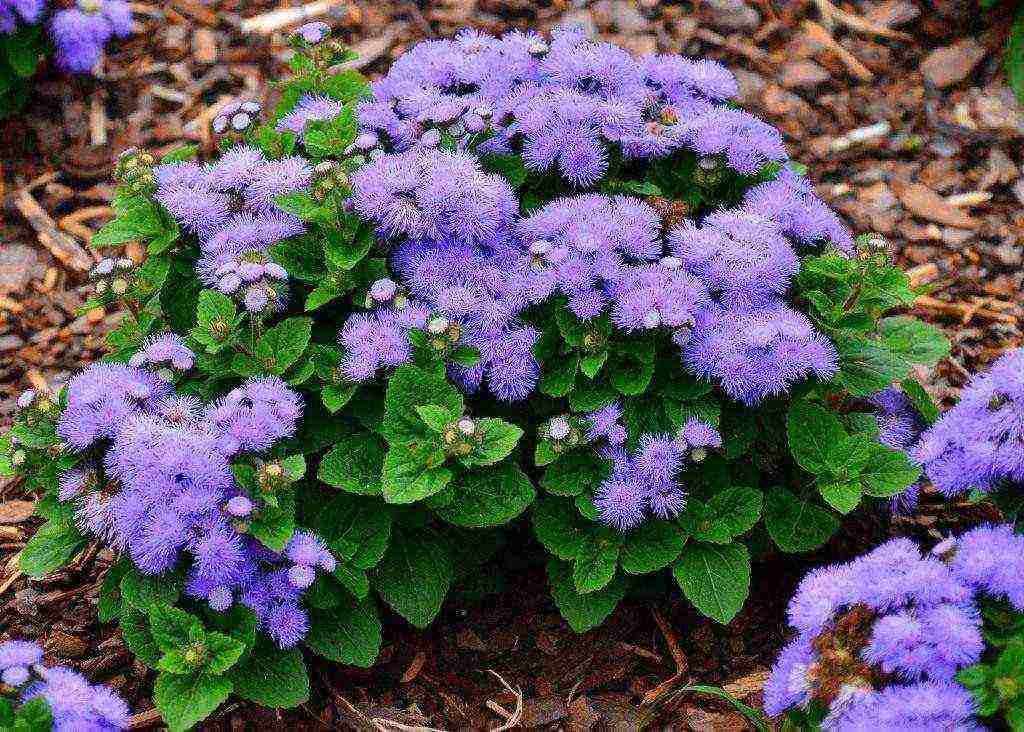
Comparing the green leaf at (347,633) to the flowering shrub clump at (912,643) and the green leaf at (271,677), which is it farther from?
the flowering shrub clump at (912,643)

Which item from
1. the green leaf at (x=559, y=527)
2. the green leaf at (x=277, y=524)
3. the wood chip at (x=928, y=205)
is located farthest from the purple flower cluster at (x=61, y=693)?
the wood chip at (x=928, y=205)

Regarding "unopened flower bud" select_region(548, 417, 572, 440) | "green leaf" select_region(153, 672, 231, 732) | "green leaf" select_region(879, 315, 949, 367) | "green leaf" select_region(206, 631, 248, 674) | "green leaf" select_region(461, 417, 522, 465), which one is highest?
"green leaf" select_region(461, 417, 522, 465)

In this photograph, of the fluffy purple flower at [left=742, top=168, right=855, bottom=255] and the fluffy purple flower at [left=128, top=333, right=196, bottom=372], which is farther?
the fluffy purple flower at [left=742, top=168, right=855, bottom=255]

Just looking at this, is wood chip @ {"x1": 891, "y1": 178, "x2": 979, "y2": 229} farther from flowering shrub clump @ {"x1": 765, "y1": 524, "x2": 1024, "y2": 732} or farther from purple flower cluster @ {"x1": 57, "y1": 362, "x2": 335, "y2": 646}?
purple flower cluster @ {"x1": 57, "y1": 362, "x2": 335, "y2": 646}

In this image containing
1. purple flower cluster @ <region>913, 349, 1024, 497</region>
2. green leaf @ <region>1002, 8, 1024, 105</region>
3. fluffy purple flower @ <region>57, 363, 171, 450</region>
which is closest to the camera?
purple flower cluster @ <region>913, 349, 1024, 497</region>

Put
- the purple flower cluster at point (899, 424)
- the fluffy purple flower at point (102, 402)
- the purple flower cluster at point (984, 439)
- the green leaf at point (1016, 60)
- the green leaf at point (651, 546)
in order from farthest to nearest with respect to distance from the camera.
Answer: the green leaf at point (1016, 60)
the purple flower cluster at point (899, 424)
the green leaf at point (651, 546)
the fluffy purple flower at point (102, 402)
the purple flower cluster at point (984, 439)

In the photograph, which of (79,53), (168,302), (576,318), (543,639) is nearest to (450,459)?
(576,318)

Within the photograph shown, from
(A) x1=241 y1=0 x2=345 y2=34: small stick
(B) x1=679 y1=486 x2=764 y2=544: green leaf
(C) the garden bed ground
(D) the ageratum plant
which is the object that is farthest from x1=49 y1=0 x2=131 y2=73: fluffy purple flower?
(B) x1=679 y1=486 x2=764 y2=544: green leaf

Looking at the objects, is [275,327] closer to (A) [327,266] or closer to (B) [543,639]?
(A) [327,266]

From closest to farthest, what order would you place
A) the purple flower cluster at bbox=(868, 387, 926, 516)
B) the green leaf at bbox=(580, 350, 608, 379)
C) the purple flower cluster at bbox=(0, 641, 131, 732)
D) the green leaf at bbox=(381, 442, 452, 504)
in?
the purple flower cluster at bbox=(0, 641, 131, 732) → the green leaf at bbox=(381, 442, 452, 504) → the green leaf at bbox=(580, 350, 608, 379) → the purple flower cluster at bbox=(868, 387, 926, 516)
